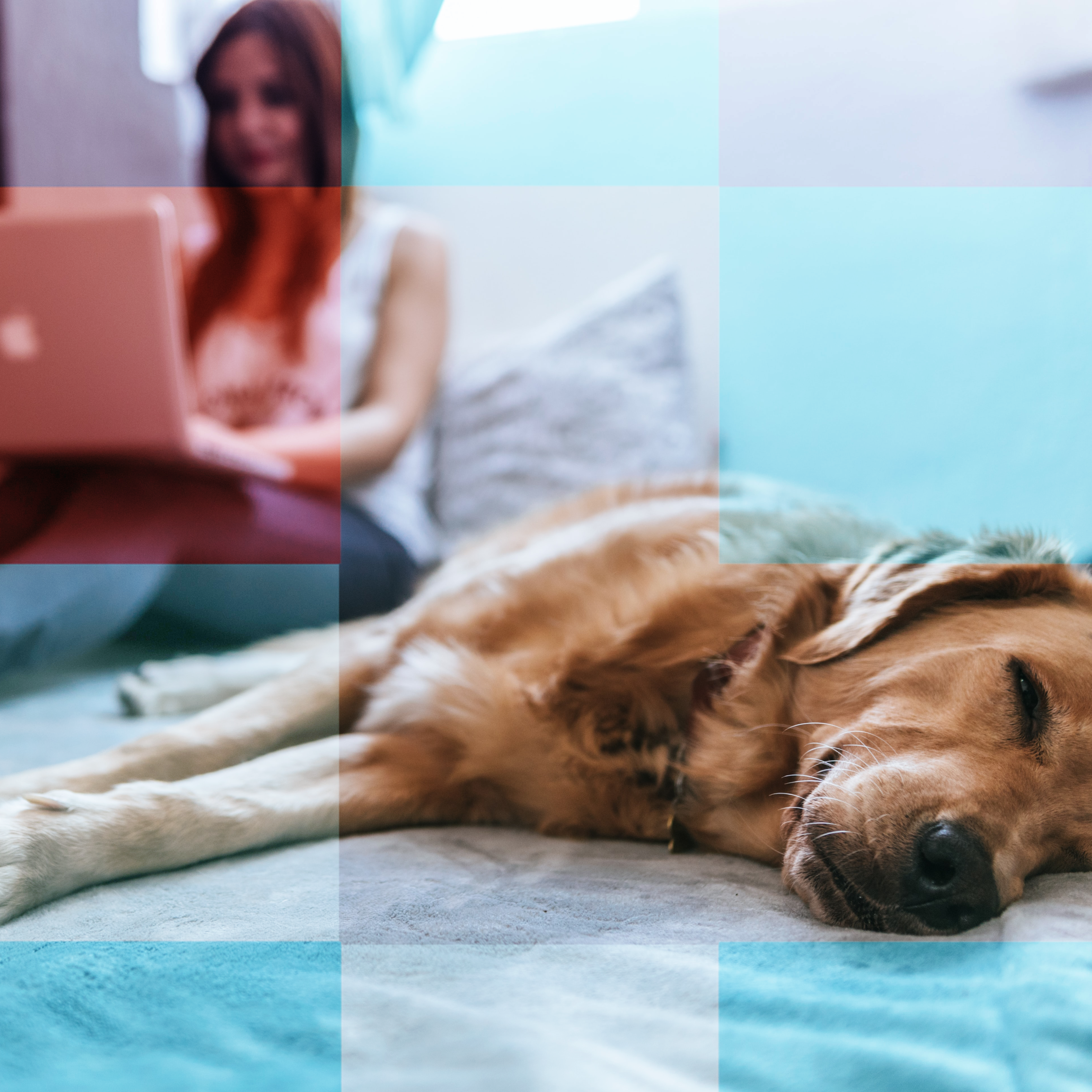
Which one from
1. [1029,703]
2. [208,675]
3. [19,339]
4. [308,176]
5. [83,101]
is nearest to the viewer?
[1029,703]

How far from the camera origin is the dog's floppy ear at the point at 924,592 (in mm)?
1057

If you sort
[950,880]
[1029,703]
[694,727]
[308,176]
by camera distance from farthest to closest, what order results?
[308,176]
[694,727]
[1029,703]
[950,880]

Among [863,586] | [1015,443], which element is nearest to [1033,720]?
[863,586]

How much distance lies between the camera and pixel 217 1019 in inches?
25.4

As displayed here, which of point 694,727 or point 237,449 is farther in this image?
point 237,449

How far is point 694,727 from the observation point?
1.17 m

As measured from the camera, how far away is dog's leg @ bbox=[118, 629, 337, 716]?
1.66 metres

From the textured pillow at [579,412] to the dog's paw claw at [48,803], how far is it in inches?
62.5

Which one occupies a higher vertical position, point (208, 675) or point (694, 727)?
point (694, 727)
